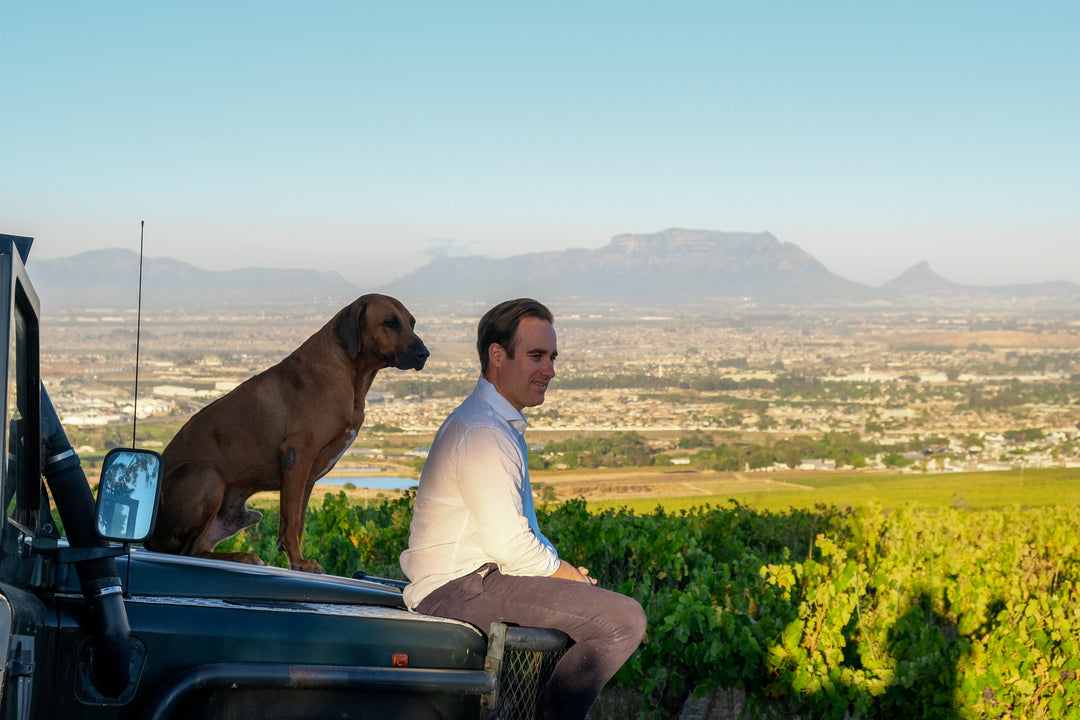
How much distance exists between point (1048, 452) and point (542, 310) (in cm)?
2989

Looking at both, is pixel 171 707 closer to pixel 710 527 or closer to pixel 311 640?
pixel 311 640

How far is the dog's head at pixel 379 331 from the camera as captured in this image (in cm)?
499

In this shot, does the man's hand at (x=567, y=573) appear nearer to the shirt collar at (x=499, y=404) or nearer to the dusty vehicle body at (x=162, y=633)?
the dusty vehicle body at (x=162, y=633)

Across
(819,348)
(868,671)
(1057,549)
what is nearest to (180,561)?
(868,671)

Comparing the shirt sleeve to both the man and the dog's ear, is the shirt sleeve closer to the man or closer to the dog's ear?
the man

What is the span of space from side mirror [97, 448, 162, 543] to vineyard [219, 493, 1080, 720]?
3.55 meters

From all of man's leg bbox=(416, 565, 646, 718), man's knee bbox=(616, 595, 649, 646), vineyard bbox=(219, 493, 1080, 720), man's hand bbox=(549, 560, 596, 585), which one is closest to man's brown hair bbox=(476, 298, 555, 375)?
man's hand bbox=(549, 560, 596, 585)

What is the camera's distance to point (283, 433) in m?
4.80

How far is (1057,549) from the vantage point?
974 cm

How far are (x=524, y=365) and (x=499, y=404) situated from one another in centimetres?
20

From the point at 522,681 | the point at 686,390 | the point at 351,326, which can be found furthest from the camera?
the point at 686,390

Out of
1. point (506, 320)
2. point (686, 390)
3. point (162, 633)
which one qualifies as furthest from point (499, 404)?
point (686, 390)

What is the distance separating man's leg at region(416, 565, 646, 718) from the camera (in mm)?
3404

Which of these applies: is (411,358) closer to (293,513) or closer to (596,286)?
(293,513)
